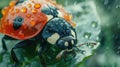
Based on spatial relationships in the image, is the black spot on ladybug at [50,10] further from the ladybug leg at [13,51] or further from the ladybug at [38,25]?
the ladybug leg at [13,51]

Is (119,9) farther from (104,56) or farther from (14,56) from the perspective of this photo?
(14,56)

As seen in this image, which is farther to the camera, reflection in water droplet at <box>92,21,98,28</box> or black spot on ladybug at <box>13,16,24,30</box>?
reflection in water droplet at <box>92,21,98,28</box>

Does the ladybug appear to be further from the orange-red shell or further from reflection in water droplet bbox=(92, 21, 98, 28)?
reflection in water droplet bbox=(92, 21, 98, 28)

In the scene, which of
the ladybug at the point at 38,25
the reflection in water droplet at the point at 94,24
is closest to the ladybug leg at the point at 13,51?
the ladybug at the point at 38,25

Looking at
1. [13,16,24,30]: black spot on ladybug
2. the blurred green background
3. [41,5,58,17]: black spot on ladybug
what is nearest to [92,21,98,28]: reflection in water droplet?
the blurred green background

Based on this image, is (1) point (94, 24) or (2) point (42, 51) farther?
(1) point (94, 24)

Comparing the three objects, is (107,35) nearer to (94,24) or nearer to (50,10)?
(94,24)

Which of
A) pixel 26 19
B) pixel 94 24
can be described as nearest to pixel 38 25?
pixel 26 19
